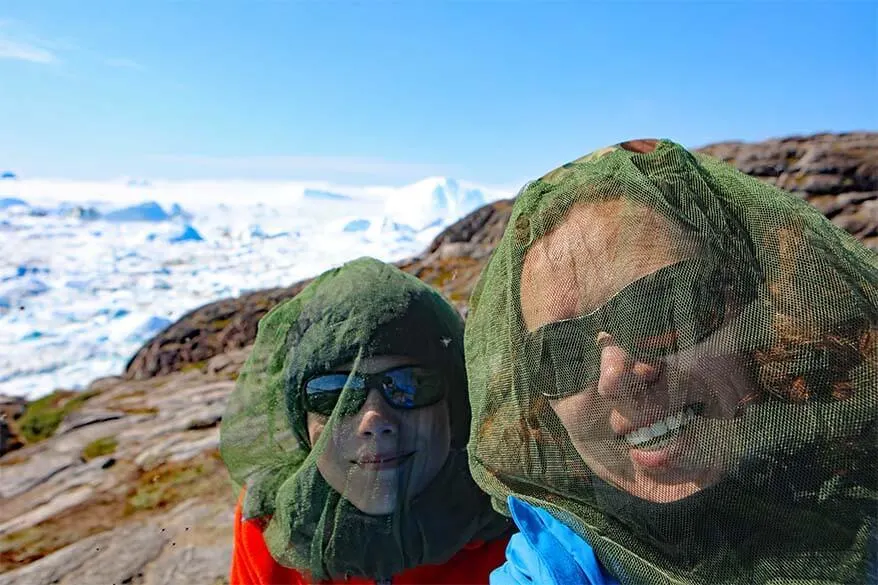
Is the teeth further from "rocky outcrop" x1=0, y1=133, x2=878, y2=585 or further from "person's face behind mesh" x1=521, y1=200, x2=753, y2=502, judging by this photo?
"rocky outcrop" x1=0, y1=133, x2=878, y2=585

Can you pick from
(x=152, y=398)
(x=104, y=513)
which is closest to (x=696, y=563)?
(x=104, y=513)

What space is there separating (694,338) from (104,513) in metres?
9.23

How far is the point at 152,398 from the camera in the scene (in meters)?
15.5

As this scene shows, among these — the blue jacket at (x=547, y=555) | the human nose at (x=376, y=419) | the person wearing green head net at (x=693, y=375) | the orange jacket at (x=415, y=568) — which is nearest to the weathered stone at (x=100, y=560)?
the orange jacket at (x=415, y=568)

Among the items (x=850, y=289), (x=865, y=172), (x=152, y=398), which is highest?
(x=865, y=172)

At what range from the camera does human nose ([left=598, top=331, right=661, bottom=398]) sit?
159cm

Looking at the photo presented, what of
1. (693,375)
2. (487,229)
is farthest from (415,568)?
(487,229)

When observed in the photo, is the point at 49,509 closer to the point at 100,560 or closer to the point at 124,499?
the point at 124,499

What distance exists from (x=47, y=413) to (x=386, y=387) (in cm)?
1735

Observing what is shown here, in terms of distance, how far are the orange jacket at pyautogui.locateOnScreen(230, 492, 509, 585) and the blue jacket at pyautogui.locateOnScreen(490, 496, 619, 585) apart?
1176mm

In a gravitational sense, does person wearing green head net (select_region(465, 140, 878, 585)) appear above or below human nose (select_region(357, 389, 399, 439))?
above

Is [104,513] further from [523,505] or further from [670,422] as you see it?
[670,422]

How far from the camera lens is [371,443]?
9.02 ft

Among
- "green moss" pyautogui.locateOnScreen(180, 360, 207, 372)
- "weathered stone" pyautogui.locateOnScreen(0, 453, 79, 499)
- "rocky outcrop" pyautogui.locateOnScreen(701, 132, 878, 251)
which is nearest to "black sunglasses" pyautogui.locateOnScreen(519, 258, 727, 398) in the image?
"weathered stone" pyautogui.locateOnScreen(0, 453, 79, 499)
